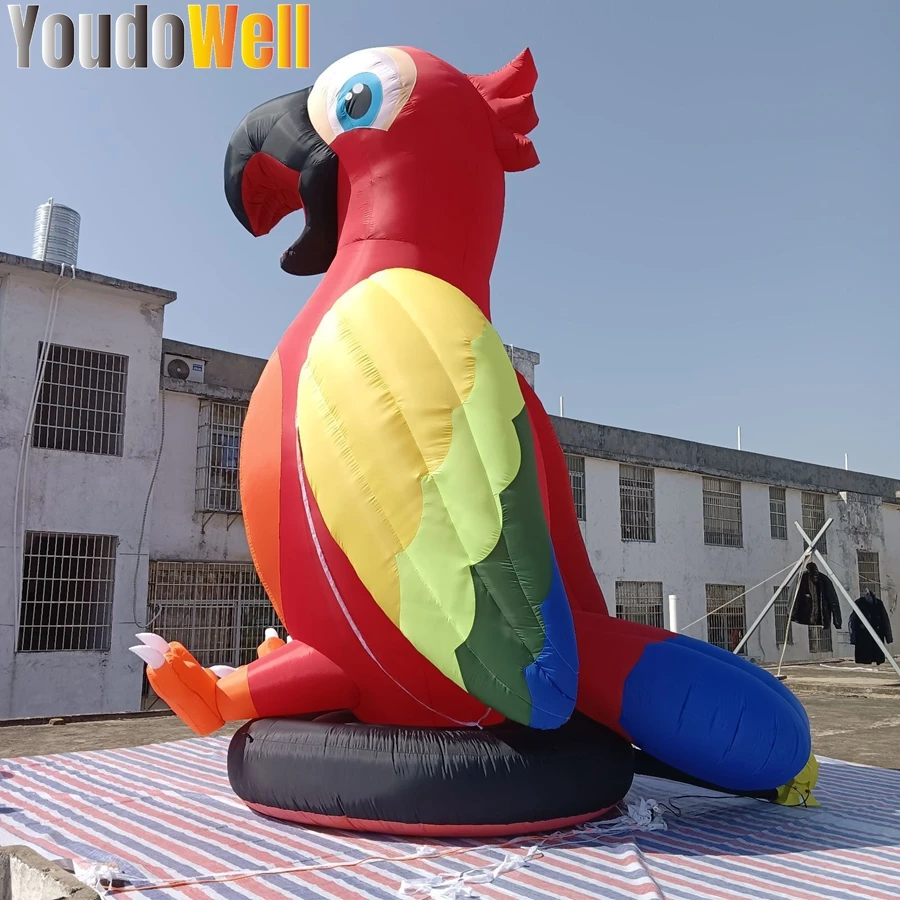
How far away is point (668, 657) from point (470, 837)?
46.2 inches

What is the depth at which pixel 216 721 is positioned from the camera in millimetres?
4375

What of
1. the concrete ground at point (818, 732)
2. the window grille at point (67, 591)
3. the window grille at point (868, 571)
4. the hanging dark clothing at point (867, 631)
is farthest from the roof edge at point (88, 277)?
the window grille at point (868, 571)

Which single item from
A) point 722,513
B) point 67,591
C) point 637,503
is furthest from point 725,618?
point 67,591

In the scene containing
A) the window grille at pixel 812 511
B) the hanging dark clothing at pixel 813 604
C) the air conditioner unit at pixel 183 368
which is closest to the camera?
the air conditioner unit at pixel 183 368

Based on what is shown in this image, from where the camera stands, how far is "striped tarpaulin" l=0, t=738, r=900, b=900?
341 centimetres

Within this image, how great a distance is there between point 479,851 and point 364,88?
3631 mm

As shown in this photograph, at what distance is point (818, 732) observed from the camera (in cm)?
913

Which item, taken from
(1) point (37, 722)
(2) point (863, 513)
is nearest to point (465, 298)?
(1) point (37, 722)

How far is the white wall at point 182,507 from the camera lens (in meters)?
13.2

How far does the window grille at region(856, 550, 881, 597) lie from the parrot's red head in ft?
70.5

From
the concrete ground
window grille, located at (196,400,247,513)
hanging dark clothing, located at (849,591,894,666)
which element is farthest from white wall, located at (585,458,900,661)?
window grille, located at (196,400,247,513)

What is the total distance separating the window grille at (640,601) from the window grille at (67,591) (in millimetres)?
10420

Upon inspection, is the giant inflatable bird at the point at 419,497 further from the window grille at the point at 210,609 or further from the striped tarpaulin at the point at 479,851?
the window grille at the point at 210,609

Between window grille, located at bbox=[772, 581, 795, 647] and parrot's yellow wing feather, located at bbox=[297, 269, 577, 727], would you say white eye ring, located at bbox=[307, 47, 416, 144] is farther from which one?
window grille, located at bbox=[772, 581, 795, 647]
